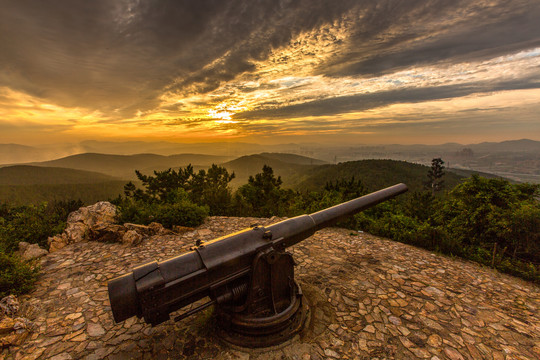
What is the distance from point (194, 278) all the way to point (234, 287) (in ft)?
2.43

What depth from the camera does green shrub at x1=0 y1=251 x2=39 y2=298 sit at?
4.77m

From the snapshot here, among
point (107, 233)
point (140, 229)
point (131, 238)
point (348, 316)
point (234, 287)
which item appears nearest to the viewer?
point (234, 287)

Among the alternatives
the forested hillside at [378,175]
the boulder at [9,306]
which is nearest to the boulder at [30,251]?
the boulder at [9,306]

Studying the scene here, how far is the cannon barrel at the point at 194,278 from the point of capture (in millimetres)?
2795

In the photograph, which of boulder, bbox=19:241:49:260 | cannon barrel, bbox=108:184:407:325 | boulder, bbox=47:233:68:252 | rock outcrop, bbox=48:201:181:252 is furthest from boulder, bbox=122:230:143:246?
cannon barrel, bbox=108:184:407:325

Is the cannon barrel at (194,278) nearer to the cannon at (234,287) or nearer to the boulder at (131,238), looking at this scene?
the cannon at (234,287)

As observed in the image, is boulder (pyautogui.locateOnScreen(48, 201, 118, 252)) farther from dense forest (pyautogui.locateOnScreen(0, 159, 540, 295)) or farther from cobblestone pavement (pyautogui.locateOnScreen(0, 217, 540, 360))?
cobblestone pavement (pyautogui.locateOnScreen(0, 217, 540, 360))

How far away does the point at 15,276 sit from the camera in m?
4.90

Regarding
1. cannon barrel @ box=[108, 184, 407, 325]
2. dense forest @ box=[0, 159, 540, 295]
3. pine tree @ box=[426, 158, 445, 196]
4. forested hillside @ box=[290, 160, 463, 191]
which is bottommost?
forested hillside @ box=[290, 160, 463, 191]

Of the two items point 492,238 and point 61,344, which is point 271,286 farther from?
point 492,238

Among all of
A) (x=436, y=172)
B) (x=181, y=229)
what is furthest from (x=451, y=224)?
(x=436, y=172)

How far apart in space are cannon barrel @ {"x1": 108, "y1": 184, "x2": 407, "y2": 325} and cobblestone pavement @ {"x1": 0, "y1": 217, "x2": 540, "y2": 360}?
1067mm

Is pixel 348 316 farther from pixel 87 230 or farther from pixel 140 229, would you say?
pixel 87 230

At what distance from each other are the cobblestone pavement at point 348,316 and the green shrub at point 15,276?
282 millimetres
